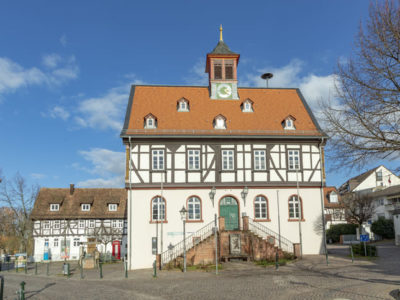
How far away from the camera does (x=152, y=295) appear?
46.6ft

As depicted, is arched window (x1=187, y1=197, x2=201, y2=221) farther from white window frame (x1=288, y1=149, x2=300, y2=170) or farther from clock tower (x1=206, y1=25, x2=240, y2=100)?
clock tower (x1=206, y1=25, x2=240, y2=100)

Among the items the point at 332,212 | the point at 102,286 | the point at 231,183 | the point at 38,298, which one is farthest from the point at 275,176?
the point at 332,212

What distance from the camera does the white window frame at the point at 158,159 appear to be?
25125mm

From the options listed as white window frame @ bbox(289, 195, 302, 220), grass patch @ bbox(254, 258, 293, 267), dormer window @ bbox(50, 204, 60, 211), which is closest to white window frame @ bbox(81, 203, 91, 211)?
dormer window @ bbox(50, 204, 60, 211)

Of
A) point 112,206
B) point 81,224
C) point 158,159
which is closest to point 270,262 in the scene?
point 158,159

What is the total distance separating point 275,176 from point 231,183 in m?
3.11

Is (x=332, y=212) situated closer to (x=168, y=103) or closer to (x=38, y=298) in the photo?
(x=168, y=103)

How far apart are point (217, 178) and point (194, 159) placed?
2.03 metres

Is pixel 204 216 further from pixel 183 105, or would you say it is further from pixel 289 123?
pixel 289 123

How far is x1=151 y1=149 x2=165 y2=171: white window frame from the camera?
2512 cm

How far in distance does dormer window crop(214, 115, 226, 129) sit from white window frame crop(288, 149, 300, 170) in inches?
196

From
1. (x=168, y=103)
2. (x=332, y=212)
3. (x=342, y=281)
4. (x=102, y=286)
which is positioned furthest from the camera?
(x=332, y=212)

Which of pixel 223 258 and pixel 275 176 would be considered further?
pixel 275 176

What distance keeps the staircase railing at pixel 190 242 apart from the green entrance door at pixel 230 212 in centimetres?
120
